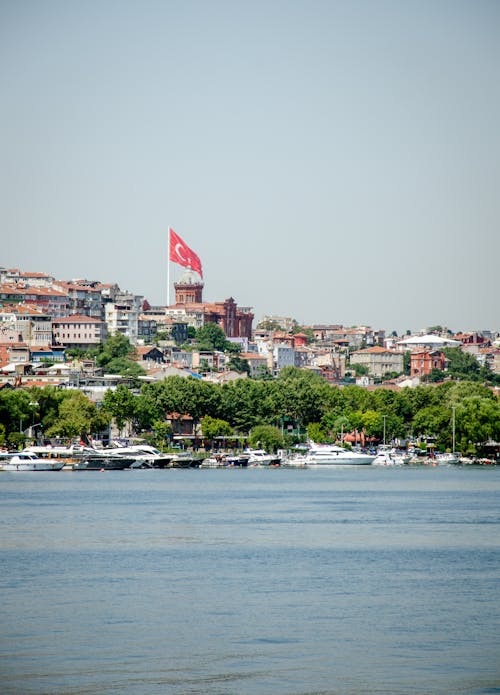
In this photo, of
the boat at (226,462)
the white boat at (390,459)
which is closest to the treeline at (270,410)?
the white boat at (390,459)

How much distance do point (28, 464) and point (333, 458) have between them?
2373 cm

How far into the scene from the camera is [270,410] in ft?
390

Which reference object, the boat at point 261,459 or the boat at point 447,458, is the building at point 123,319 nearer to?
the boat at point 261,459

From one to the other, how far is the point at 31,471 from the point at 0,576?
58.5 m

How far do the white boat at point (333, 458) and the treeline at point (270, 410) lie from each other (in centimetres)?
738

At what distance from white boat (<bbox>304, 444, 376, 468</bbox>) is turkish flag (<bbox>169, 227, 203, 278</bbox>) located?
6322 centimetres

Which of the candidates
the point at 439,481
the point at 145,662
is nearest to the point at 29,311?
the point at 439,481

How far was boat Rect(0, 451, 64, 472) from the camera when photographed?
8969cm

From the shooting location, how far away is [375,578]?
109ft

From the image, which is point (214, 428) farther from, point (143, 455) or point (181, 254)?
point (181, 254)

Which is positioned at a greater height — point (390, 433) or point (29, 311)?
point (29, 311)

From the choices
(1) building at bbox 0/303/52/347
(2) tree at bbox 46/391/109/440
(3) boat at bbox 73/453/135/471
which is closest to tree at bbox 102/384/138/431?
(2) tree at bbox 46/391/109/440

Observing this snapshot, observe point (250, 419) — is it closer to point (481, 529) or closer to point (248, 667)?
point (481, 529)

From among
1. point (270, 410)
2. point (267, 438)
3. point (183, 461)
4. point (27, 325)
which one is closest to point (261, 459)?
point (267, 438)
